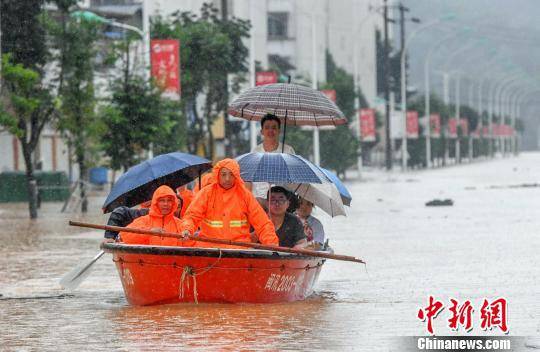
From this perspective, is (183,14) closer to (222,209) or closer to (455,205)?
(455,205)

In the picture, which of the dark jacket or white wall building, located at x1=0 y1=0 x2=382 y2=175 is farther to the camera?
white wall building, located at x1=0 y1=0 x2=382 y2=175

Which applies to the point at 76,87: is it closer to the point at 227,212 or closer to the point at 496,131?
the point at 227,212

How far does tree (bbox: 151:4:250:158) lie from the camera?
163 ft

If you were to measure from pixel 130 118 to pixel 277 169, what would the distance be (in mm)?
23354

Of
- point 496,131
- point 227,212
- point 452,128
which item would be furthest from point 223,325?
point 496,131

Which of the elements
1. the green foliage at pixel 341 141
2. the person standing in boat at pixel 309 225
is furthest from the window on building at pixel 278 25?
the person standing in boat at pixel 309 225

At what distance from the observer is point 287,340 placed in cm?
1312

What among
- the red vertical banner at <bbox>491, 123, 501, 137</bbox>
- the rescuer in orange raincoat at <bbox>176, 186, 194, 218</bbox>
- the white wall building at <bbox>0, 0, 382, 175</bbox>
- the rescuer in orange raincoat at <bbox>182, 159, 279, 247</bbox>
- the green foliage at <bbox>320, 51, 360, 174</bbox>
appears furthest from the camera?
the red vertical banner at <bbox>491, 123, 501, 137</bbox>

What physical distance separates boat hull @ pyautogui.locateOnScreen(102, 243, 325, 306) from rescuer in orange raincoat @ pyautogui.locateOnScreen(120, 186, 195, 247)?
1.47 ft

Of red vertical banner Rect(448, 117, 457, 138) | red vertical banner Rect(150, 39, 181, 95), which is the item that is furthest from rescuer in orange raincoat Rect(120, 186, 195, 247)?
red vertical banner Rect(448, 117, 457, 138)

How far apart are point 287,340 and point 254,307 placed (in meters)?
2.54

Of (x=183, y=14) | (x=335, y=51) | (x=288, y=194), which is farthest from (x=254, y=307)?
(x=335, y=51)

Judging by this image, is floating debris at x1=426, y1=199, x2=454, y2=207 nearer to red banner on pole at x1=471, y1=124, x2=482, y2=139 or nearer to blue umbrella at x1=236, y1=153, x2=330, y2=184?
blue umbrella at x1=236, y1=153, x2=330, y2=184

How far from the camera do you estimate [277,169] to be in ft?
53.6
